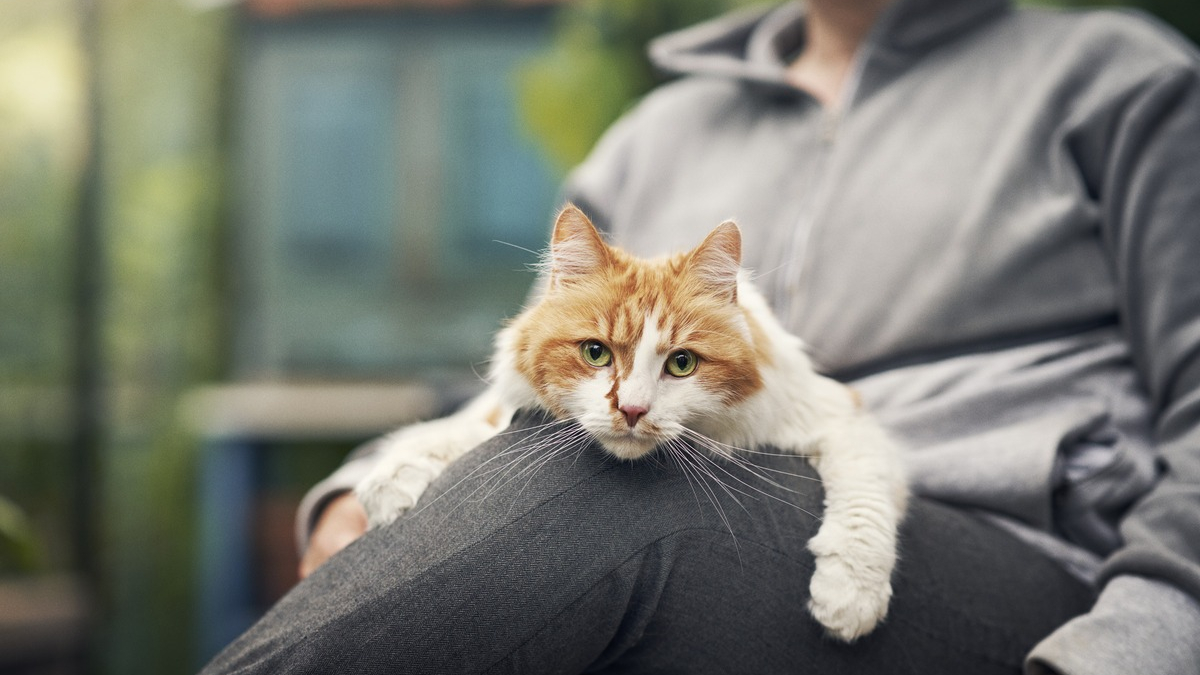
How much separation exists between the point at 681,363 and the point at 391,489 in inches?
14.3

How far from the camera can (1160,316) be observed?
1.15 m

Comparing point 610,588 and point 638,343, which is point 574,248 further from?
point 610,588

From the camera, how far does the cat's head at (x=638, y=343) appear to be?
0.94 m

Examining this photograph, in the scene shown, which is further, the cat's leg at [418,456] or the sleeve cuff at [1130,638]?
the cat's leg at [418,456]

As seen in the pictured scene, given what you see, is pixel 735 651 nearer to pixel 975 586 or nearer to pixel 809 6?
pixel 975 586

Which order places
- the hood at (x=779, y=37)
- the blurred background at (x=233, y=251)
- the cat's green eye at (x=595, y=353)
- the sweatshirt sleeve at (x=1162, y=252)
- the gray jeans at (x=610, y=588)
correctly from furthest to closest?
the blurred background at (x=233, y=251) → the hood at (x=779, y=37) → the sweatshirt sleeve at (x=1162, y=252) → the cat's green eye at (x=595, y=353) → the gray jeans at (x=610, y=588)

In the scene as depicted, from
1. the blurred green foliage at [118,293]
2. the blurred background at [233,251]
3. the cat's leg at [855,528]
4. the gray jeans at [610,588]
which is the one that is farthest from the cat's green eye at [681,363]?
the blurred green foliage at [118,293]

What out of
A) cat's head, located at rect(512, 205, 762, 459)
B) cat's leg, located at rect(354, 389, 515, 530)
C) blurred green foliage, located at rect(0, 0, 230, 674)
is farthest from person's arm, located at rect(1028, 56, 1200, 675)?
blurred green foliage, located at rect(0, 0, 230, 674)

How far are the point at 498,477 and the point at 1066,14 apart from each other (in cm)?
113

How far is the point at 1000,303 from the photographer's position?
1.25m

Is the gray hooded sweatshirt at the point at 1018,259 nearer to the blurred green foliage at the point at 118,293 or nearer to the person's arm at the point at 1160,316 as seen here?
the person's arm at the point at 1160,316

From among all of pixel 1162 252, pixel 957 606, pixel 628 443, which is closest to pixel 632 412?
pixel 628 443

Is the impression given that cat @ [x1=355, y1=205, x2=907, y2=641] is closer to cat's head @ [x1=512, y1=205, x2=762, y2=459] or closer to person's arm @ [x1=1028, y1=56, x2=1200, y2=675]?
cat's head @ [x1=512, y1=205, x2=762, y2=459]

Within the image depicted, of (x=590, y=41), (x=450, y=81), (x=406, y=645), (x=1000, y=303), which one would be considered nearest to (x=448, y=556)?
(x=406, y=645)
